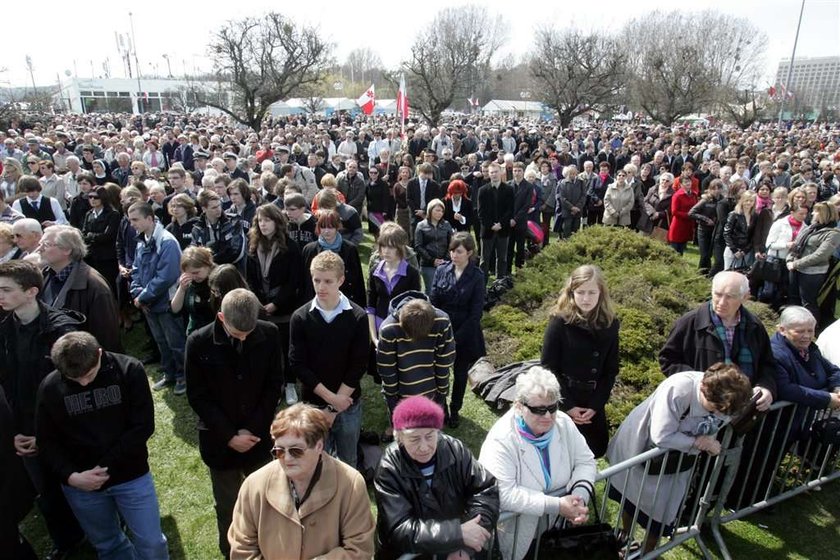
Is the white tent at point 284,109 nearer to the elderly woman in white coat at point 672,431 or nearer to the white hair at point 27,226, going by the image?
the white hair at point 27,226

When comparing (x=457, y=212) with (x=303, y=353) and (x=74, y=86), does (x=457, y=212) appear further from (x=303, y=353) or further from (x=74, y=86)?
(x=74, y=86)

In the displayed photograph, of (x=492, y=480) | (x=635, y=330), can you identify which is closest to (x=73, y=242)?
(x=492, y=480)

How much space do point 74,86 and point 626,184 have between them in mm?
83001

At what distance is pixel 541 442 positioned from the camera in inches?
120

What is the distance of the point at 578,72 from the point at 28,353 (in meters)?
35.0

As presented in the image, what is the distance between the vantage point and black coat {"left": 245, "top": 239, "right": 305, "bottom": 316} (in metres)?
5.46

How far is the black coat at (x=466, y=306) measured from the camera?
5.13 metres

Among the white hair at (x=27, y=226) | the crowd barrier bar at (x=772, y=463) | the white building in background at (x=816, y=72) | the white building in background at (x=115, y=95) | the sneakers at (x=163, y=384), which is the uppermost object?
the white building in background at (x=816, y=72)

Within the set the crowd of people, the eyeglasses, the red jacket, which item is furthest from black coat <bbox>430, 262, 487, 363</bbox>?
the red jacket

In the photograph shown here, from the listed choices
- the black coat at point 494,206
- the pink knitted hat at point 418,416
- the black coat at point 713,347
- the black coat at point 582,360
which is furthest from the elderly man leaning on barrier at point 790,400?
the black coat at point 494,206

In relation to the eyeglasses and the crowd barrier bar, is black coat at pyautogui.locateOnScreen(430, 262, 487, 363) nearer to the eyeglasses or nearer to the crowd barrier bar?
the crowd barrier bar

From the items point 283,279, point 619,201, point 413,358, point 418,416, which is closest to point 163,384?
point 283,279

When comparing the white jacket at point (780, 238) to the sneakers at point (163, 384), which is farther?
the white jacket at point (780, 238)

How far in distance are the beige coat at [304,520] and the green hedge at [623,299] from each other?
3365 millimetres
